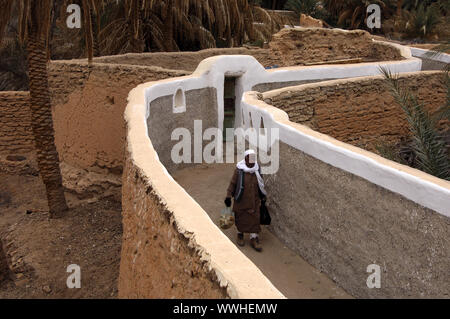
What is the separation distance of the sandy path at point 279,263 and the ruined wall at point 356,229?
0.32 feet

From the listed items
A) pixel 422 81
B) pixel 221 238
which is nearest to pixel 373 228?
pixel 221 238

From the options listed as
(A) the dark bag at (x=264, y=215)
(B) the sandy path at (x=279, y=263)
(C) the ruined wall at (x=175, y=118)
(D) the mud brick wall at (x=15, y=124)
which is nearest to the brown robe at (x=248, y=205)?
(A) the dark bag at (x=264, y=215)

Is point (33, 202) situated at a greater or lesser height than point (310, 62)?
lesser

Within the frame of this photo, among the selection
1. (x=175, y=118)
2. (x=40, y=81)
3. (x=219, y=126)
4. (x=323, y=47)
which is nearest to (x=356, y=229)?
(x=175, y=118)

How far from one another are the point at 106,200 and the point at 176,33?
8.99 meters

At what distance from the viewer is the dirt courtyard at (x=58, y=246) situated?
808 centimetres

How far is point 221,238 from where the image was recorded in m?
2.77

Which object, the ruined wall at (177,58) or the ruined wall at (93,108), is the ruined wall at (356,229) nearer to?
the ruined wall at (93,108)

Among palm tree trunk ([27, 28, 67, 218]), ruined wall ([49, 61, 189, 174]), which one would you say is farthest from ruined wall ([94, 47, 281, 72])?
palm tree trunk ([27, 28, 67, 218])

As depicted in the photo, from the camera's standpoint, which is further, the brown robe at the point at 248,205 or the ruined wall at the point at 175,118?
the ruined wall at the point at 175,118

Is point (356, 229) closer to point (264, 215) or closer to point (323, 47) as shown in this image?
point (264, 215)

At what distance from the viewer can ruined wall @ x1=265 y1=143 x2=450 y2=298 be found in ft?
13.6
